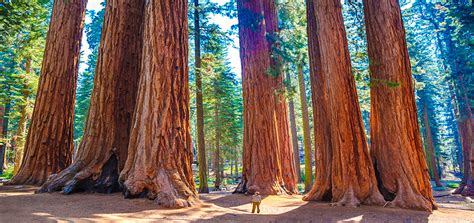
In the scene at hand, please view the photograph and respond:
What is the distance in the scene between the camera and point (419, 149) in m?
6.42

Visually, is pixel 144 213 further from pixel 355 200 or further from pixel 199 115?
pixel 199 115

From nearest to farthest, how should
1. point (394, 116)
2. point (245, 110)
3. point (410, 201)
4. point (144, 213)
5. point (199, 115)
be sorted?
point (144, 213) → point (410, 201) → point (394, 116) → point (245, 110) → point (199, 115)

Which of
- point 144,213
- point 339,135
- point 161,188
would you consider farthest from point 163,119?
point 339,135

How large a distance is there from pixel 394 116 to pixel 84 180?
6.85 m

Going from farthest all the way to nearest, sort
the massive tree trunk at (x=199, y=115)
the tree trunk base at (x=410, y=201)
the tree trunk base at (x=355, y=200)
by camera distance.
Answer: the massive tree trunk at (x=199, y=115)
the tree trunk base at (x=355, y=200)
the tree trunk base at (x=410, y=201)

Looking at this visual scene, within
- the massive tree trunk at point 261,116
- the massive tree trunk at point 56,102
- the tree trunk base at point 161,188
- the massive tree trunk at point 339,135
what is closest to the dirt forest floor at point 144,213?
the tree trunk base at point 161,188

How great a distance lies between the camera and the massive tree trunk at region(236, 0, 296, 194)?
910 cm

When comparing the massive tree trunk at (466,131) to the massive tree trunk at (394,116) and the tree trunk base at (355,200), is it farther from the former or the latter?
the tree trunk base at (355,200)

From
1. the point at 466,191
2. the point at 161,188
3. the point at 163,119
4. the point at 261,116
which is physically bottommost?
the point at 466,191

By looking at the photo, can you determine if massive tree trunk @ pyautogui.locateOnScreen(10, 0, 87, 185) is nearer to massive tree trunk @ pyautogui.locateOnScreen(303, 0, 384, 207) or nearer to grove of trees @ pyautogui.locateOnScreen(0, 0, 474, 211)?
grove of trees @ pyautogui.locateOnScreen(0, 0, 474, 211)

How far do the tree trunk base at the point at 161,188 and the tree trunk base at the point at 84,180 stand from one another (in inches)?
40.4

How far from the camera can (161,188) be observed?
4.66m

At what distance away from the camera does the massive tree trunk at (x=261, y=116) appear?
358 inches

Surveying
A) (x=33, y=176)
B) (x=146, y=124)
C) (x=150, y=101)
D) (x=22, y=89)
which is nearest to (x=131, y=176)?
(x=146, y=124)
